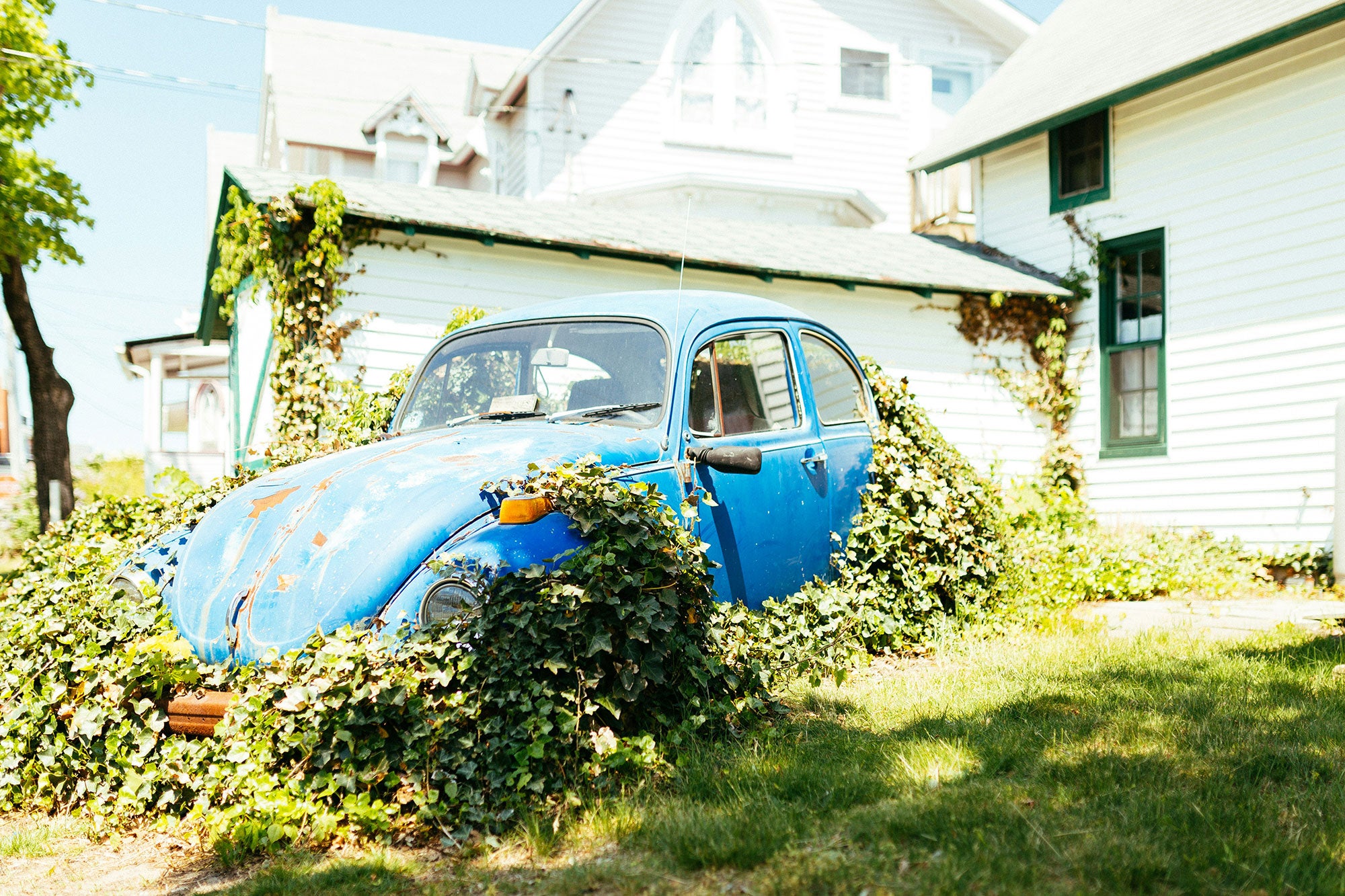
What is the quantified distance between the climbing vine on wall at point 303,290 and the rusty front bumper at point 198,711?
570 cm

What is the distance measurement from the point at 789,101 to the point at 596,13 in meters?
3.99

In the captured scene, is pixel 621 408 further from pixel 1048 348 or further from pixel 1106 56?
pixel 1106 56

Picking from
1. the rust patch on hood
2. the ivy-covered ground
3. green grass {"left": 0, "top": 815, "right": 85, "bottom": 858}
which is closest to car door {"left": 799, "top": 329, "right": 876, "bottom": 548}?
the ivy-covered ground

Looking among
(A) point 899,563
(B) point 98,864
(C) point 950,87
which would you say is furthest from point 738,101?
(B) point 98,864

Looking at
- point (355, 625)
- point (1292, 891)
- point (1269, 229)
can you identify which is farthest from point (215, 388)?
point (1292, 891)

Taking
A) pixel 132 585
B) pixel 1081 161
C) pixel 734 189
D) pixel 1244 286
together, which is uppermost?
pixel 734 189

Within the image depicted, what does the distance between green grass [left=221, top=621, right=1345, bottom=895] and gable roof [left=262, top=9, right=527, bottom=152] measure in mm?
21508

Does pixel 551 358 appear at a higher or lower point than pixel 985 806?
higher

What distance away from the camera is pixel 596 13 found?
65.4ft

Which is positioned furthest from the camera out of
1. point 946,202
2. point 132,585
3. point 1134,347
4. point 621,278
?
point 946,202

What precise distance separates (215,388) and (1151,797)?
30030 millimetres

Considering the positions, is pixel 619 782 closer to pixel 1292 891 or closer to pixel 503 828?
pixel 503 828

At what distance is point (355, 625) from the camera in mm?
3914

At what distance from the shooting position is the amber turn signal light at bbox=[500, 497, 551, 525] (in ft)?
13.5
